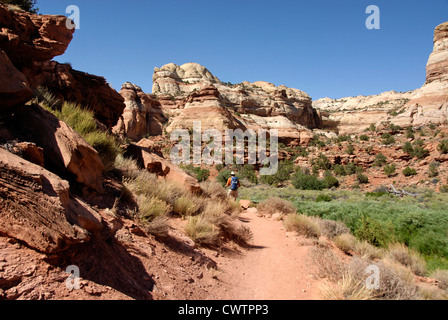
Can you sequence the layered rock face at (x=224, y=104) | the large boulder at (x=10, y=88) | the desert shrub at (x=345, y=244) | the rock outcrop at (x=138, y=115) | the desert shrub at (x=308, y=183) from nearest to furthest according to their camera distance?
the large boulder at (x=10, y=88) < the desert shrub at (x=345, y=244) < the desert shrub at (x=308, y=183) < the rock outcrop at (x=138, y=115) < the layered rock face at (x=224, y=104)

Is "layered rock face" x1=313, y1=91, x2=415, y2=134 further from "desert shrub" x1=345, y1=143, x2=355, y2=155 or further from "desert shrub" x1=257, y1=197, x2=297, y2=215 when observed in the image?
"desert shrub" x1=257, y1=197, x2=297, y2=215

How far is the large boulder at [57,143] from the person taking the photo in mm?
3562

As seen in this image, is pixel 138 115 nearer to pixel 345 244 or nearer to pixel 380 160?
pixel 380 160

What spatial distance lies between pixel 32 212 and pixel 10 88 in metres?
2.14

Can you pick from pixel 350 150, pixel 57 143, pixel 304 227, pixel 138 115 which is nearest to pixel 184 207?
pixel 57 143

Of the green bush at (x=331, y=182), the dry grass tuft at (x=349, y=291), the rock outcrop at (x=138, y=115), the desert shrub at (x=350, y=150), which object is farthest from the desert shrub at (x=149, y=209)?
the rock outcrop at (x=138, y=115)

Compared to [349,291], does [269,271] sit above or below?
below

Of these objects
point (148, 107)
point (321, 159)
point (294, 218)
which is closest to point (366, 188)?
point (321, 159)

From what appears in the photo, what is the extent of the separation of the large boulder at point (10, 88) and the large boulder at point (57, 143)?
0.25 metres

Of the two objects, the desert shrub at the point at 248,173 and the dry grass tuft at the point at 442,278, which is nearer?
the dry grass tuft at the point at 442,278

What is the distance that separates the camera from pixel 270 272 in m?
4.66

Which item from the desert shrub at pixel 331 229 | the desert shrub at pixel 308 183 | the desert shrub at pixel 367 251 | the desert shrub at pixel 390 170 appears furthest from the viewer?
the desert shrub at pixel 390 170

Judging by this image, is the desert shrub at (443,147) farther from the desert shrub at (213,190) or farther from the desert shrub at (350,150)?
the desert shrub at (213,190)
